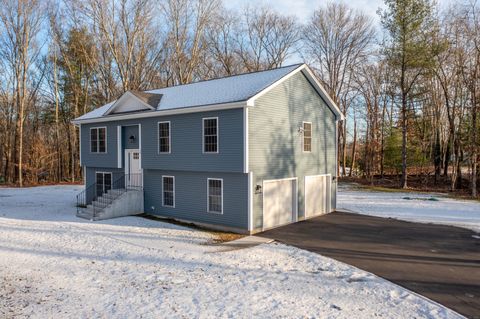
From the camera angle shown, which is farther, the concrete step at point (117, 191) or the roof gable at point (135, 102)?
the concrete step at point (117, 191)

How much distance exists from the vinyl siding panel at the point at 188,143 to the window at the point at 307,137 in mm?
4149

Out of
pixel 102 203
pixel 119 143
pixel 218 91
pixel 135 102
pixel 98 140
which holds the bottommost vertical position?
pixel 102 203

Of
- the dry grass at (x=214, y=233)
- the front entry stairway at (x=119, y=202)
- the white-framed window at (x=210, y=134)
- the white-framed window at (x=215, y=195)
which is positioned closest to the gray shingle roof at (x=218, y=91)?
the white-framed window at (x=210, y=134)

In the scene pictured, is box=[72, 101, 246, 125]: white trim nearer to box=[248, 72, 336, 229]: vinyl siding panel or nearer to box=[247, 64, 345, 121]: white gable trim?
box=[247, 64, 345, 121]: white gable trim

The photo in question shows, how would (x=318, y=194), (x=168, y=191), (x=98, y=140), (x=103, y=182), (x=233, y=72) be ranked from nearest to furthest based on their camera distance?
(x=168, y=191) < (x=318, y=194) < (x=98, y=140) < (x=103, y=182) < (x=233, y=72)

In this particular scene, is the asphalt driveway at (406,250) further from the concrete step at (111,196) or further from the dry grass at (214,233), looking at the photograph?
the concrete step at (111,196)

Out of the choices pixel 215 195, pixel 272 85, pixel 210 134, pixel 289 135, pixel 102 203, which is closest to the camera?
pixel 272 85

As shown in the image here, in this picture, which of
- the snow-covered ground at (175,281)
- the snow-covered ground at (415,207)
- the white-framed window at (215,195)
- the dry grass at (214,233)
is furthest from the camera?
the snow-covered ground at (415,207)

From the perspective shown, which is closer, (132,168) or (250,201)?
(250,201)

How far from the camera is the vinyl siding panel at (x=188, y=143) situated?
11.9 metres

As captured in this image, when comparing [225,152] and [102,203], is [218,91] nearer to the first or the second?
[225,152]

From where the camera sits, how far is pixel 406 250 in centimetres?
1000

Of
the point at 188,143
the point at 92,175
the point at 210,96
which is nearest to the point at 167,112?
the point at 188,143

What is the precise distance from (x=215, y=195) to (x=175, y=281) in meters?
5.62
